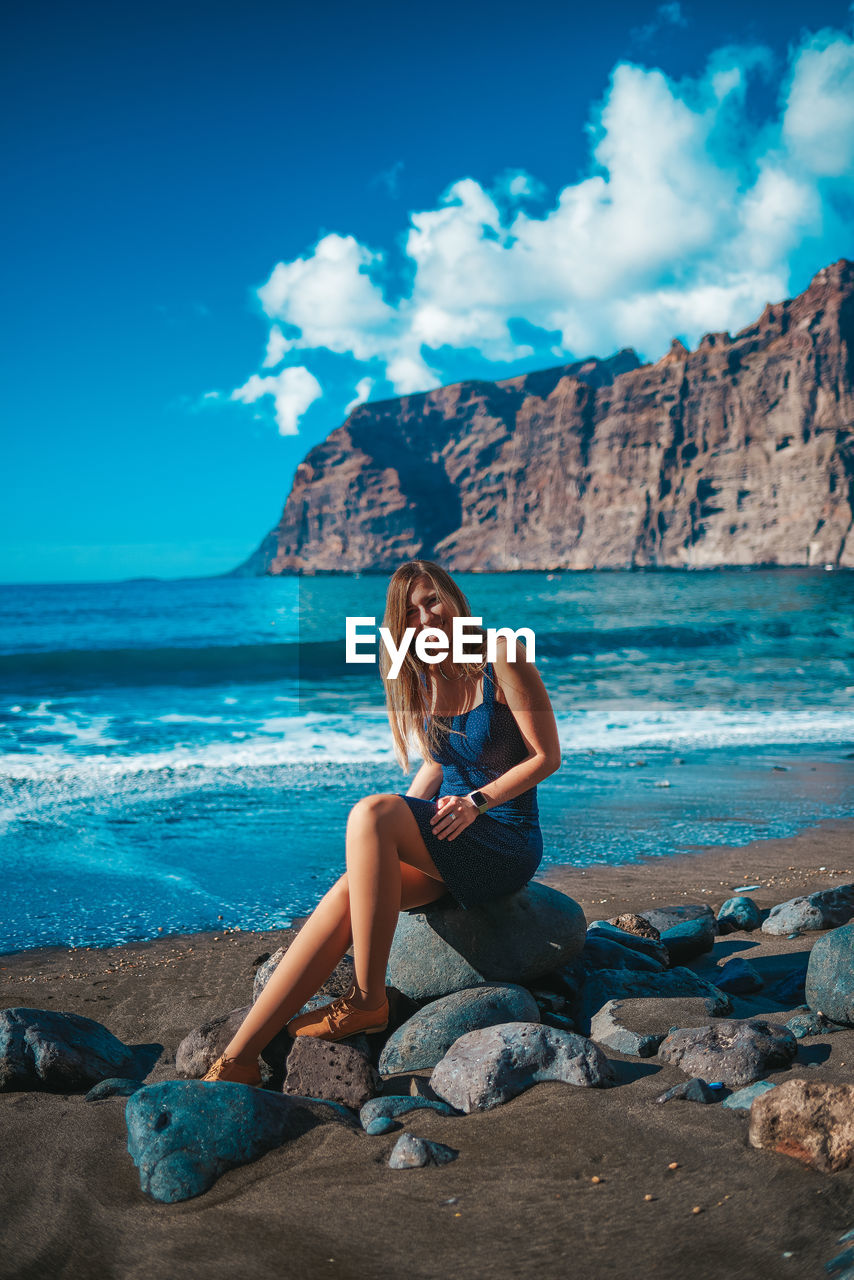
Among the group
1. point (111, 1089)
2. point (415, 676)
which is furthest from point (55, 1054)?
point (415, 676)

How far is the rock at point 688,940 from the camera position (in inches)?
175

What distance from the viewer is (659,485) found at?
5315 inches

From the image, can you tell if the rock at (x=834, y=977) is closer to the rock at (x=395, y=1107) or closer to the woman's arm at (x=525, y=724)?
the woman's arm at (x=525, y=724)

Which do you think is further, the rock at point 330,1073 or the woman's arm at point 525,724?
the woman's arm at point 525,724

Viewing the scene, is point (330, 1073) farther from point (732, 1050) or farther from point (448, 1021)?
point (732, 1050)

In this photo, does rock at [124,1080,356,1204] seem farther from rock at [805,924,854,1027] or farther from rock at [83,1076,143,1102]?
rock at [805,924,854,1027]

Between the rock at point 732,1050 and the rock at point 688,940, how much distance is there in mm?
1478

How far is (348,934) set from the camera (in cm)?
320

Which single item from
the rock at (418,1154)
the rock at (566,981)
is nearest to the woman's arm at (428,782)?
the rock at (566,981)

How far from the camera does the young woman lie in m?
3.13

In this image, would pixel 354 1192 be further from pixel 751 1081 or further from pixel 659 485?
pixel 659 485

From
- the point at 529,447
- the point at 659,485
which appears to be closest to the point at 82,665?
the point at 659,485

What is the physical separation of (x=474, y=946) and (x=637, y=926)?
139 cm

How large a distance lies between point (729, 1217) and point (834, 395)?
13606cm
